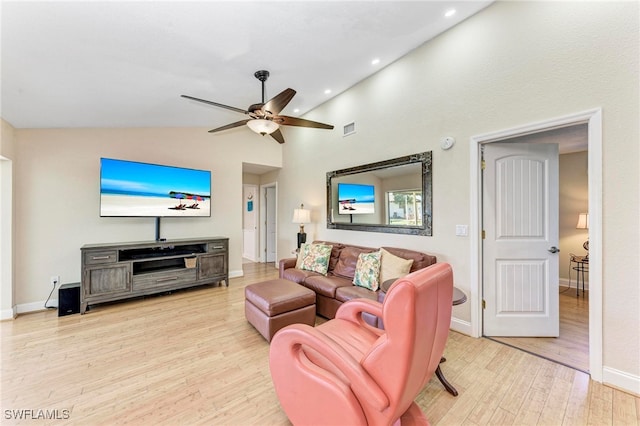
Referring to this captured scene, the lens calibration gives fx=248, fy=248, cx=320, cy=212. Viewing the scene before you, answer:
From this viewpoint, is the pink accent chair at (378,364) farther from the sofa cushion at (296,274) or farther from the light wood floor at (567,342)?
the sofa cushion at (296,274)

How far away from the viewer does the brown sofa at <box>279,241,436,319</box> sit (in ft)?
9.20

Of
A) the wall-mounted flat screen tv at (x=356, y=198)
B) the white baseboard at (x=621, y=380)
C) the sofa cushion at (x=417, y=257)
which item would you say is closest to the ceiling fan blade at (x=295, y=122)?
the wall-mounted flat screen tv at (x=356, y=198)

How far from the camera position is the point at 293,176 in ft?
17.5

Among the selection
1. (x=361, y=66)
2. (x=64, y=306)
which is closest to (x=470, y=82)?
(x=361, y=66)

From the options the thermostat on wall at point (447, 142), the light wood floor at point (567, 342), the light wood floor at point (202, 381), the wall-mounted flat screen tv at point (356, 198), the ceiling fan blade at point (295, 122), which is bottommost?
the light wood floor at point (202, 381)

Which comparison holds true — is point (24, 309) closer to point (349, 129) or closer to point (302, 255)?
point (302, 255)

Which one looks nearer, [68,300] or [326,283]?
[326,283]

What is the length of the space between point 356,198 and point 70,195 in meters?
4.17

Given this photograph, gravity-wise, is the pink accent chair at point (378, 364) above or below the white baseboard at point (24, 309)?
above

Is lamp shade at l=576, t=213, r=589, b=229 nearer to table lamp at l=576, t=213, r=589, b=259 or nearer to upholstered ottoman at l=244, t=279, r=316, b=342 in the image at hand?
table lamp at l=576, t=213, r=589, b=259

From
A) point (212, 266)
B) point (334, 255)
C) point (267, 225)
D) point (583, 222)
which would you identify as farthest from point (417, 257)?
point (267, 225)

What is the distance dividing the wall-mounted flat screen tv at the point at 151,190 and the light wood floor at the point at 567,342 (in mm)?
4689

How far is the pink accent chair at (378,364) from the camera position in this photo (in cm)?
107

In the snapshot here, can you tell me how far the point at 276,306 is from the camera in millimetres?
2467
